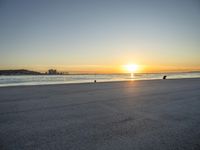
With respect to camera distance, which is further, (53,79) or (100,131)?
(53,79)

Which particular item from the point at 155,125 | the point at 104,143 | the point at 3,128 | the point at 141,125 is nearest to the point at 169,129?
the point at 155,125

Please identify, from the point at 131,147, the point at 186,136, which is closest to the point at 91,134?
the point at 131,147

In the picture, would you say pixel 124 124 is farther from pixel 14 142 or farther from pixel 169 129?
pixel 14 142

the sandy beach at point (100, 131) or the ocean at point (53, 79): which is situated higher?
the sandy beach at point (100, 131)

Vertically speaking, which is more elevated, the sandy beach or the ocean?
the sandy beach

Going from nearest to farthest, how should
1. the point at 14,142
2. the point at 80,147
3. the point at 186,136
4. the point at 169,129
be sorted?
1. the point at 80,147
2. the point at 14,142
3. the point at 186,136
4. the point at 169,129

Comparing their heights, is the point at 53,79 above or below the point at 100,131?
below

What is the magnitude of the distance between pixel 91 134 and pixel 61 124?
1028 mm

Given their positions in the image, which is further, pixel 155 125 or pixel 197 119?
pixel 197 119

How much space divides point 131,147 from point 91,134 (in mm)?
910

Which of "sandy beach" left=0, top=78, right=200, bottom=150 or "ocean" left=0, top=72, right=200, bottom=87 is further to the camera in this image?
"ocean" left=0, top=72, right=200, bottom=87

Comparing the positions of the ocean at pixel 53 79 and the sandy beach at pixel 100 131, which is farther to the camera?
the ocean at pixel 53 79

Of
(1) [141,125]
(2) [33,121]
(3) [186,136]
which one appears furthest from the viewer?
(2) [33,121]

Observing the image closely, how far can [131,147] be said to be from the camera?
2930 millimetres
